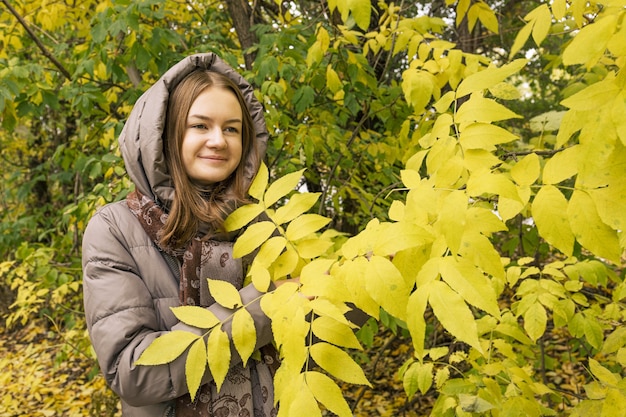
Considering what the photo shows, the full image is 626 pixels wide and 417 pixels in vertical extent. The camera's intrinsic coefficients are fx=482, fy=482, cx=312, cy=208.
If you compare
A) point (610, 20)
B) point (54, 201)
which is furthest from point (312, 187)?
point (54, 201)

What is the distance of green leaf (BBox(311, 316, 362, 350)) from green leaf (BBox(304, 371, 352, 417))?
0.28ft

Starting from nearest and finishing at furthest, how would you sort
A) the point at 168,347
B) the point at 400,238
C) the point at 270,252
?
the point at 400,238, the point at 168,347, the point at 270,252

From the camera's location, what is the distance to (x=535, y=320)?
1.95 metres

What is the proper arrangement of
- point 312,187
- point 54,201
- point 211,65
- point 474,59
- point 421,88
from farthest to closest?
point 54,201 < point 312,187 < point 474,59 < point 421,88 < point 211,65

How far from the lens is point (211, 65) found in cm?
182

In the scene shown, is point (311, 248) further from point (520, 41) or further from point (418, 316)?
point (520, 41)

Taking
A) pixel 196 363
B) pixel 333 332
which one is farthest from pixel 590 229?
pixel 196 363

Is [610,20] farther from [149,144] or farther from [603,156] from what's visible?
[149,144]

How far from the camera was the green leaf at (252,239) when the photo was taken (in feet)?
4.33

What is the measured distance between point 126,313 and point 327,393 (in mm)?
762

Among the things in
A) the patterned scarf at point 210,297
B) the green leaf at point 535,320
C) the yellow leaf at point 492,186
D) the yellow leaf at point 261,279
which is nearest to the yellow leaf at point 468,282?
the yellow leaf at point 492,186

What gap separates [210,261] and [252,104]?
67 centimetres

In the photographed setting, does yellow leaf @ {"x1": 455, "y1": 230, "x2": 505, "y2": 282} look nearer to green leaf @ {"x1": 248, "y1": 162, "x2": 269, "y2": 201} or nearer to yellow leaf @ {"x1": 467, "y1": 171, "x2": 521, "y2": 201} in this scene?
yellow leaf @ {"x1": 467, "y1": 171, "x2": 521, "y2": 201}

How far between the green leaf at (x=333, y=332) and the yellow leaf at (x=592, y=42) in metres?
0.68
